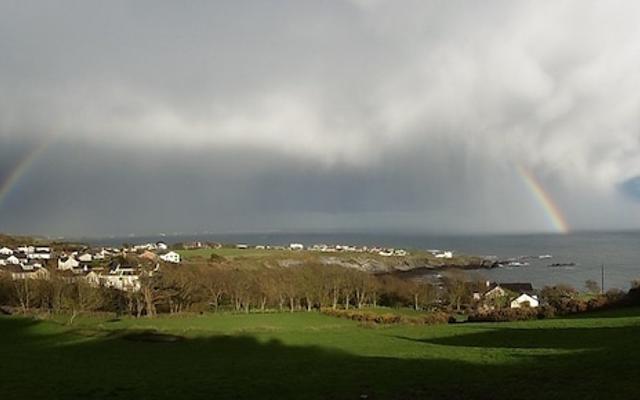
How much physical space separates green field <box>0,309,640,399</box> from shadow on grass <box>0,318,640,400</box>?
5cm

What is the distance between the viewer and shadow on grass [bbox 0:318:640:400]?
17625 millimetres

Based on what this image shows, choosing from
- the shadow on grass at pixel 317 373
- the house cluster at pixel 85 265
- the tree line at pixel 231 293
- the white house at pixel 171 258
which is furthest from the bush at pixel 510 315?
the white house at pixel 171 258

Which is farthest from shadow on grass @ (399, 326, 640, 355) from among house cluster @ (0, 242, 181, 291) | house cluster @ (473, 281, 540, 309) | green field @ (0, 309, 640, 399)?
house cluster @ (0, 242, 181, 291)

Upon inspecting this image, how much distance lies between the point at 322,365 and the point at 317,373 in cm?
317

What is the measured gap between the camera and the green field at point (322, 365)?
1814 centimetres

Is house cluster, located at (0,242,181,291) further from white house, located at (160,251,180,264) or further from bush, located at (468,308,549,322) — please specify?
bush, located at (468,308,549,322)


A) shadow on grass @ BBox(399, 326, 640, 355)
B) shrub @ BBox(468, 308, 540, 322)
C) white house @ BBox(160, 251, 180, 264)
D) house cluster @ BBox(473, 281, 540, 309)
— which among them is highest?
shadow on grass @ BBox(399, 326, 640, 355)

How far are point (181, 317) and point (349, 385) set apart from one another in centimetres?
5434

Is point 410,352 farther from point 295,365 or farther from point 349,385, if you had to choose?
point 349,385

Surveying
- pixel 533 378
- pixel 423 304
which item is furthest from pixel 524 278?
pixel 533 378

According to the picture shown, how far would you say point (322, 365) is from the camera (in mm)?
26609

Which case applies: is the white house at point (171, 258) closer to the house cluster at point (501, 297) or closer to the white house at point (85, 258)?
the white house at point (85, 258)

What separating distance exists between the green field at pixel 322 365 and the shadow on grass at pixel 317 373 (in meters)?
0.05

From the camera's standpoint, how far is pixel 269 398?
18453 millimetres
